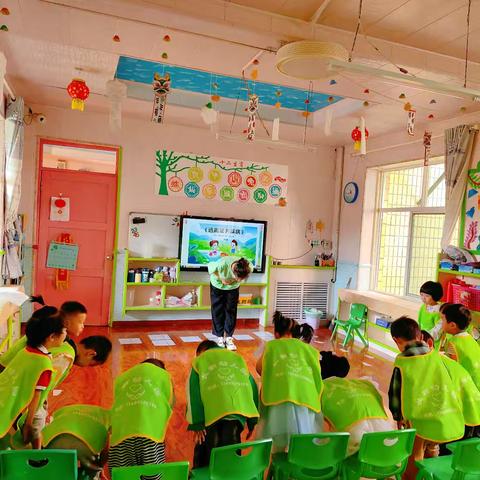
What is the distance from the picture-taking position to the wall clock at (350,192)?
6.88 m

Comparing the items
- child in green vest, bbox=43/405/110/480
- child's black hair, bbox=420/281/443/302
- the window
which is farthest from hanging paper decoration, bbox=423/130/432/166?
child in green vest, bbox=43/405/110/480

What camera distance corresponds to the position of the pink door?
5938 millimetres

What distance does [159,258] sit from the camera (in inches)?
246

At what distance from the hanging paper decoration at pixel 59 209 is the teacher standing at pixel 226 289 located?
2.18 m

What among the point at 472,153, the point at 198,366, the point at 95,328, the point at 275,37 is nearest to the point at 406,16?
the point at 275,37

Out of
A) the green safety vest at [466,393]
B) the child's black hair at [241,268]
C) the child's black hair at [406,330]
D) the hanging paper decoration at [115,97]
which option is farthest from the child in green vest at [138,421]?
the child's black hair at [241,268]

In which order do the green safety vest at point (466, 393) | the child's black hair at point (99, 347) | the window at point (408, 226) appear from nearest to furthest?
the green safety vest at point (466, 393) < the child's black hair at point (99, 347) < the window at point (408, 226)

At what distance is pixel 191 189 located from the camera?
654 cm

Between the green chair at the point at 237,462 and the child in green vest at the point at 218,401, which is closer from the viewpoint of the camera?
the green chair at the point at 237,462

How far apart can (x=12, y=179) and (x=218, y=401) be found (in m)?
3.99

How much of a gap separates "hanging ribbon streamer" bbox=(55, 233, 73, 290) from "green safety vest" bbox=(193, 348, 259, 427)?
4.28 meters

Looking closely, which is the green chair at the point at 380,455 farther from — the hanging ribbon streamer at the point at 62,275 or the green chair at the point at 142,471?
the hanging ribbon streamer at the point at 62,275

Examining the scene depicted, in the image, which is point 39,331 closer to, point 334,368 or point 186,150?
point 334,368

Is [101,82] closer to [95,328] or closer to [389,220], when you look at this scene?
[95,328]
